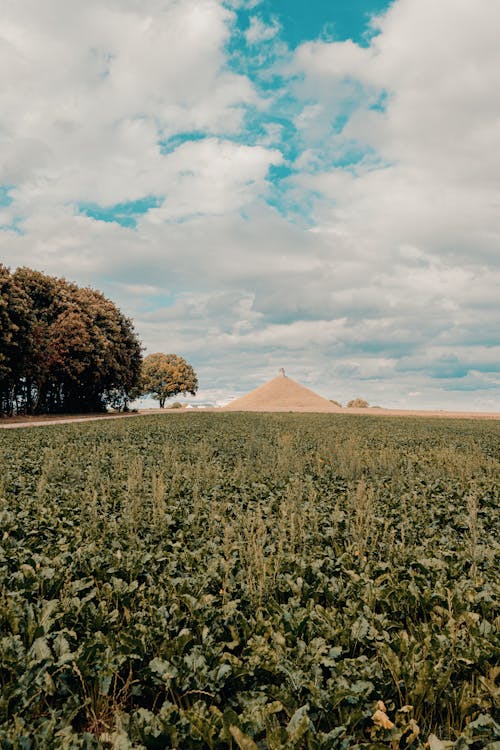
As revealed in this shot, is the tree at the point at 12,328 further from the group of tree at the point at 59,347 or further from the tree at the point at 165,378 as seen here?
the tree at the point at 165,378

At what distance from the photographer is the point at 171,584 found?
521 cm

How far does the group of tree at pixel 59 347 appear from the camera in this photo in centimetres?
4047

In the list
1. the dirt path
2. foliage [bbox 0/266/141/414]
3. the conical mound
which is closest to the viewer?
the dirt path

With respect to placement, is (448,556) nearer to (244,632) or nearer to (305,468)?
(244,632)

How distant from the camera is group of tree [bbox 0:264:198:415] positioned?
133 feet

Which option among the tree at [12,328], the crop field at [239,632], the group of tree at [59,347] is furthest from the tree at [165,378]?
the crop field at [239,632]

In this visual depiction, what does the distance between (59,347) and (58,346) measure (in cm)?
17

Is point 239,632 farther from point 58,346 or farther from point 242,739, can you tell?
point 58,346

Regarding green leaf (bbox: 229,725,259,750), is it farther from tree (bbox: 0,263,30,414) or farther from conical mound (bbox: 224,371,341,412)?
conical mound (bbox: 224,371,341,412)

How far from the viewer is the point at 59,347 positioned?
1849 inches

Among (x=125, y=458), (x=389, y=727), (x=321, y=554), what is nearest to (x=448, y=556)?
(x=321, y=554)

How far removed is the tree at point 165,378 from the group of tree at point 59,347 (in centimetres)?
3218

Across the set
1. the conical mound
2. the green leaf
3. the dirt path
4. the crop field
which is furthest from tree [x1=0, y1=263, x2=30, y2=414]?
the conical mound

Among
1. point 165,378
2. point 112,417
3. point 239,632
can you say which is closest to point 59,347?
point 112,417
